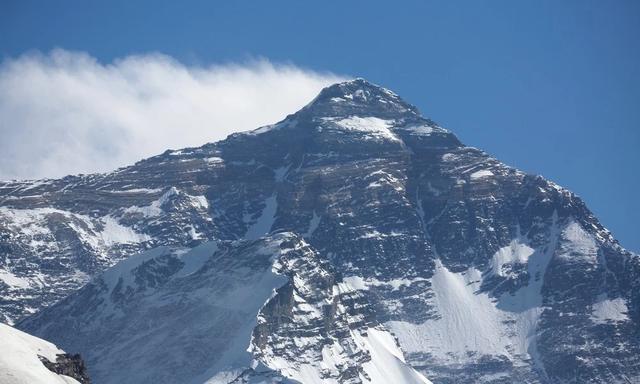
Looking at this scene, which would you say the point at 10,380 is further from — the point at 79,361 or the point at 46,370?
the point at 79,361

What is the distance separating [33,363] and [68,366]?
6.70m

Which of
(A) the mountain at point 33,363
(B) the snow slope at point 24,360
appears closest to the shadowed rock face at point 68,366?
(A) the mountain at point 33,363

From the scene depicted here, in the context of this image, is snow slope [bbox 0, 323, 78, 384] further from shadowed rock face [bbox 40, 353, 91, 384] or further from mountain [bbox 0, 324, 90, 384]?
shadowed rock face [bbox 40, 353, 91, 384]

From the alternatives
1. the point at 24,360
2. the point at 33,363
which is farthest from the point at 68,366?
the point at 24,360

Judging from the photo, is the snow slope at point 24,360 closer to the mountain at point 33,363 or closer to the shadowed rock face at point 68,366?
the mountain at point 33,363

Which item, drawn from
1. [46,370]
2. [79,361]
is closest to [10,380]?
[46,370]

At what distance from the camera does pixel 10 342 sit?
12112 centimetres

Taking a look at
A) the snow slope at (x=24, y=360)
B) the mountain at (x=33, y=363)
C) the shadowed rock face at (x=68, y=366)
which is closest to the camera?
the snow slope at (x=24, y=360)

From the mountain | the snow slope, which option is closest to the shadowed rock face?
the mountain

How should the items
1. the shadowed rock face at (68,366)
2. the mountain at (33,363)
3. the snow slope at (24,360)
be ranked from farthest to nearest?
the shadowed rock face at (68,366), the mountain at (33,363), the snow slope at (24,360)

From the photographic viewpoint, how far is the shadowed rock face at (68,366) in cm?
12412

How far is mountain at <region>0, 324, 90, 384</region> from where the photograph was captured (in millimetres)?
114875

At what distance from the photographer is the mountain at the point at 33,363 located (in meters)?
115

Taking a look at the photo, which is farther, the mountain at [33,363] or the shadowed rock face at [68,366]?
the shadowed rock face at [68,366]
